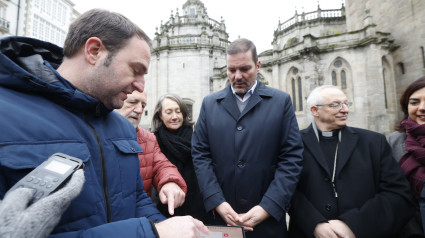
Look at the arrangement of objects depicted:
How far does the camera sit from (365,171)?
230cm

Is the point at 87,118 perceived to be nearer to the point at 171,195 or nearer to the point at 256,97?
the point at 171,195

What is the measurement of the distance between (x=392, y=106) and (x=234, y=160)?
1791 centimetres

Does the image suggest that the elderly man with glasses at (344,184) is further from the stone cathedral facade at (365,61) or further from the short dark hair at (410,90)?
the stone cathedral facade at (365,61)

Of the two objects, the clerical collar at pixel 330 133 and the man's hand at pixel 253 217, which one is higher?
the clerical collar at pixel 330 133

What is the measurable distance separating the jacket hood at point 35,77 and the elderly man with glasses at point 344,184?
7.27 ft

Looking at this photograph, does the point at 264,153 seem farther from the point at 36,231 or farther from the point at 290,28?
the point at 290,28

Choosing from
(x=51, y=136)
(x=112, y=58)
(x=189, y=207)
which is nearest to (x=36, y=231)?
(x=51, y=136)

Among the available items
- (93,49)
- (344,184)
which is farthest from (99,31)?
(344,184)

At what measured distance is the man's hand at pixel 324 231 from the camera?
6.74 ft

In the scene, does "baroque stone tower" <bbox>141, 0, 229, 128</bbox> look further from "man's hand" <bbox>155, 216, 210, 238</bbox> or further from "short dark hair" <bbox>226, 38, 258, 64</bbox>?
"man's hand" <bbox>155, 216, 210, 238</bbox>

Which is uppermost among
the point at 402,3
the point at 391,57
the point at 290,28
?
the point at 290,28

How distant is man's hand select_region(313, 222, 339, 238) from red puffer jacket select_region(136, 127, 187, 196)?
139 cm

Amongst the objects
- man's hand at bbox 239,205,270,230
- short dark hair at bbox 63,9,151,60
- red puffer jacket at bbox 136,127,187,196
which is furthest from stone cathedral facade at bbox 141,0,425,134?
short dark hair at bbox 63,9,151,60

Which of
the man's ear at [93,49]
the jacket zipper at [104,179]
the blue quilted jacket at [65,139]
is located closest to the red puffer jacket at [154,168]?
the blue quilted jacket at [65,139]
